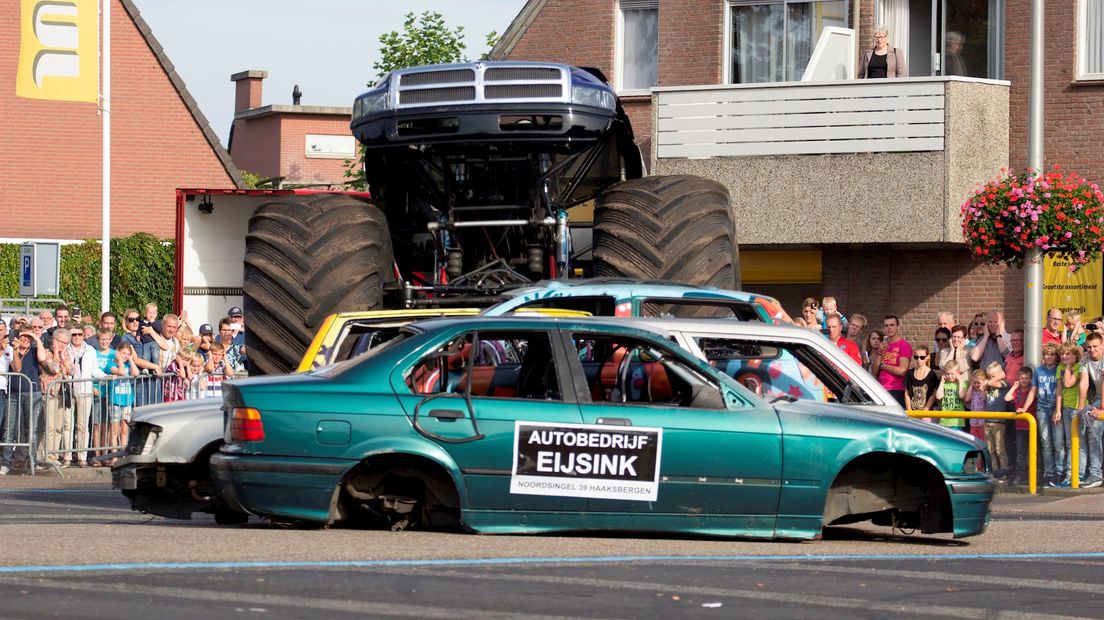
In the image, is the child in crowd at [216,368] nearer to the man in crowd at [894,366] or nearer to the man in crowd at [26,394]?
the man in crowd at [26,394]

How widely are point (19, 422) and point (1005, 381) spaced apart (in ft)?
34.2

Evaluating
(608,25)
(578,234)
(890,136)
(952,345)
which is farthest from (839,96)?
(578,234)

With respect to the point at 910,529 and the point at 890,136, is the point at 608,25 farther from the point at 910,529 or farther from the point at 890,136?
the point at 910,529

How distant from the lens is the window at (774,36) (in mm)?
27906

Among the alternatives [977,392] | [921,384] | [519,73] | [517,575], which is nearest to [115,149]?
[921,384]

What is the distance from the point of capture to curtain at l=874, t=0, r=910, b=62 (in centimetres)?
2702

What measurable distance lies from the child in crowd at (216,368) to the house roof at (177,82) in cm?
2313

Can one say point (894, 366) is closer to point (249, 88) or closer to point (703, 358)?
point (703, 358)

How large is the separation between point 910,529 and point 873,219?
13.9 m

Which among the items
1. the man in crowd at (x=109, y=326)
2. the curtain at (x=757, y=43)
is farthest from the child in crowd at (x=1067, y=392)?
the curtain at (x=757, y=43)

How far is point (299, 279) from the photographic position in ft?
42.7

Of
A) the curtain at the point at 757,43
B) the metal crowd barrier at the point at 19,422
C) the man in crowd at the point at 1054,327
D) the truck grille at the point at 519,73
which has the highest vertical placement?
the curtain at the point at 757,43

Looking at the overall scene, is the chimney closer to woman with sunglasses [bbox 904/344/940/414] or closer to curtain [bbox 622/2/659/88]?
curtain [bbox 622/2/659/88]

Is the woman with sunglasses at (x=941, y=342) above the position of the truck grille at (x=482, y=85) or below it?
below
